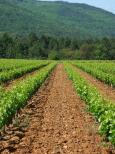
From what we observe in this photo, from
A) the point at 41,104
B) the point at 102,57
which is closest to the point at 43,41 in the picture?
the point at 102,57

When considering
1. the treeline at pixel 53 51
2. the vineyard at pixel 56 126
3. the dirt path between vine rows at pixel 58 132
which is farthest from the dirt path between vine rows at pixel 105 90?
the treeline at pixel 53 51

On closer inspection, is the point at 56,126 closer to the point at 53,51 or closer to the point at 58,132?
the point at 58,132

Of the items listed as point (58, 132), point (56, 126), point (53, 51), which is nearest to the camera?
point (58, 132)

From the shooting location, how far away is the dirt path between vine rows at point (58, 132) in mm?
10680

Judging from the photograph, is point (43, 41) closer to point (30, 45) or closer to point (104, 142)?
point (30, 45)

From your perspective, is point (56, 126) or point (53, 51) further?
point (53, 51)

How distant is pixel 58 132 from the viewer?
494 inches

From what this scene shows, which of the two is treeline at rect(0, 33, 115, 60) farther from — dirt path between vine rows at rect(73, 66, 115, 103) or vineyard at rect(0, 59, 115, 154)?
vineyard at rect(0, 59, 115, 154)

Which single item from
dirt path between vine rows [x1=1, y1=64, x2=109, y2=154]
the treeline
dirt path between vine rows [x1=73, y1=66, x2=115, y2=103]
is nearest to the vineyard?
dirt path between vine rows [x1=1, y1=64, x2=109, y2=154]

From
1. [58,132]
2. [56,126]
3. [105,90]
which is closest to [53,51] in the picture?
[105,90]

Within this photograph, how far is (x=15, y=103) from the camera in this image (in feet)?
49.4

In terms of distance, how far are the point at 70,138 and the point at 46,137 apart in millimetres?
677

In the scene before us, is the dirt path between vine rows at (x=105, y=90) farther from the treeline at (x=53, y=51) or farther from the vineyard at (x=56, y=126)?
the treeline at (x=53, y=51)

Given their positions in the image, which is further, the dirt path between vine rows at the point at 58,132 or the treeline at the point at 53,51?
the treeline at the point at 53,51
